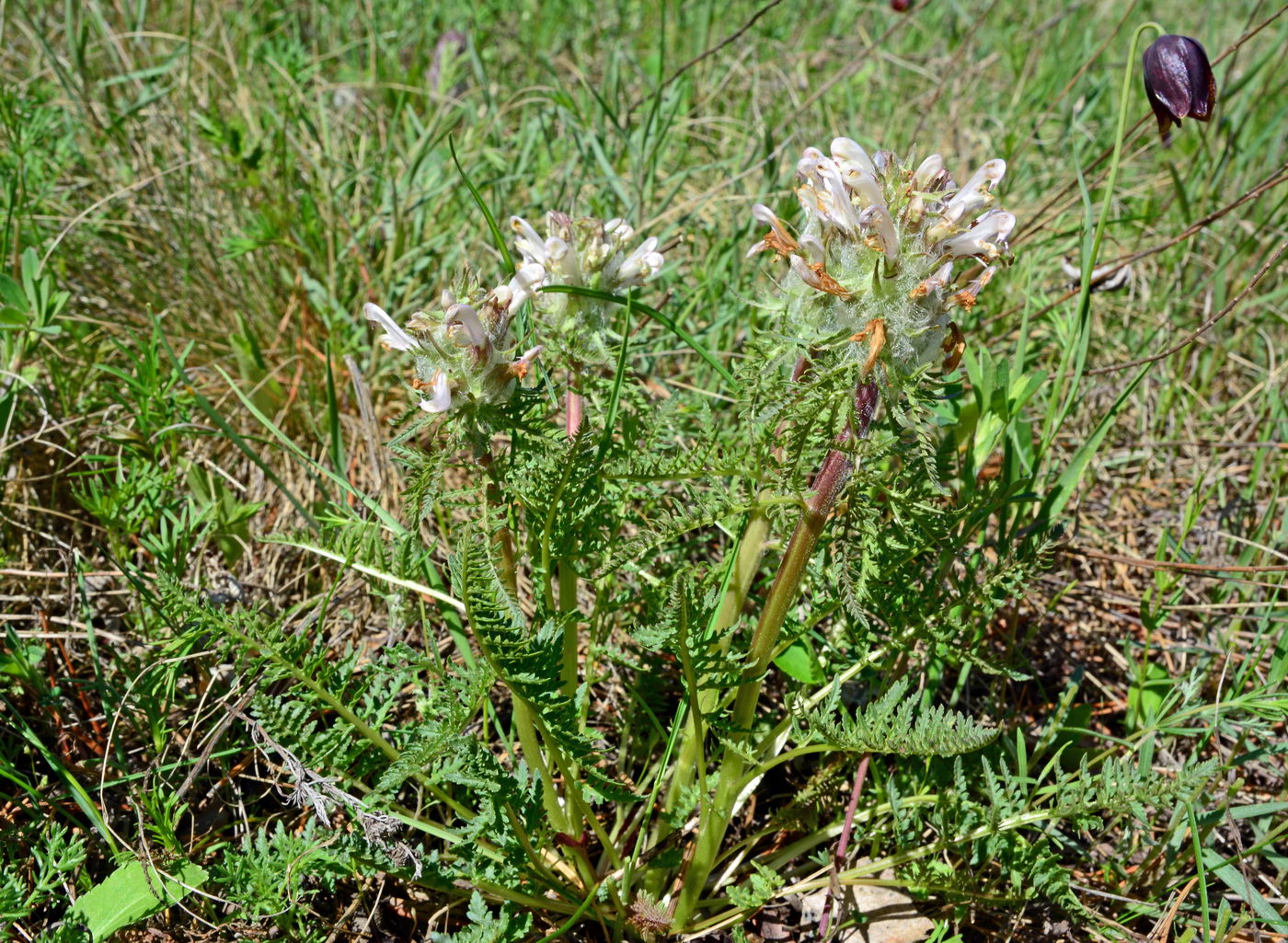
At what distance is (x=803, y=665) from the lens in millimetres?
2127

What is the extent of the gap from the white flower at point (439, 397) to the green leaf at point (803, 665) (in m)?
0.92

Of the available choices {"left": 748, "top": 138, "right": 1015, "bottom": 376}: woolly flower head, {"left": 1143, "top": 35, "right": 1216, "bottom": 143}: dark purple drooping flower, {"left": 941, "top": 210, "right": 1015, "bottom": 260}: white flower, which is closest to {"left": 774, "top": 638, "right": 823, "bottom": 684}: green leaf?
{"left": 748, "top": 138, "right": 1015, "bottom": 376}: woolly flower head

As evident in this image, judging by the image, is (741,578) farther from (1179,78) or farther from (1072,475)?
(1179,78)

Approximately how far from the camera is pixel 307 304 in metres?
3.13

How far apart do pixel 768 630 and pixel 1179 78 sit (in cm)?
132

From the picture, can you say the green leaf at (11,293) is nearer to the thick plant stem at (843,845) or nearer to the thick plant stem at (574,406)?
the thick plant stem at (574,406)

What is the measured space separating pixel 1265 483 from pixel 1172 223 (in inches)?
44.1

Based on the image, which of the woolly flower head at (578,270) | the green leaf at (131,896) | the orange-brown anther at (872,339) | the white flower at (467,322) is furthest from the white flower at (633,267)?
the green leaf at (131,896)

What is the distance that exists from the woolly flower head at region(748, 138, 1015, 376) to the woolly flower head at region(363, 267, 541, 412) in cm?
45

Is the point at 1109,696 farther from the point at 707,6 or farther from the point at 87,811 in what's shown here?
the point at 707,6

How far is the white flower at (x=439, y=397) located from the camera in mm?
1514

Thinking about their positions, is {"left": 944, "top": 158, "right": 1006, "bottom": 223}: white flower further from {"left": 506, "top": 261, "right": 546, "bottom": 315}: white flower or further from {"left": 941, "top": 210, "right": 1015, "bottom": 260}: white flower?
{"left": 506, "top": 261, "right": 546, "bottom": 315}: white flower

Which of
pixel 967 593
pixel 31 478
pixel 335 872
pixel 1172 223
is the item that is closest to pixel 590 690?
pixel 335 872

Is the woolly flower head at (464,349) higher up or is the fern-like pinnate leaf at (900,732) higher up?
the woolly flower head at (464,349)
